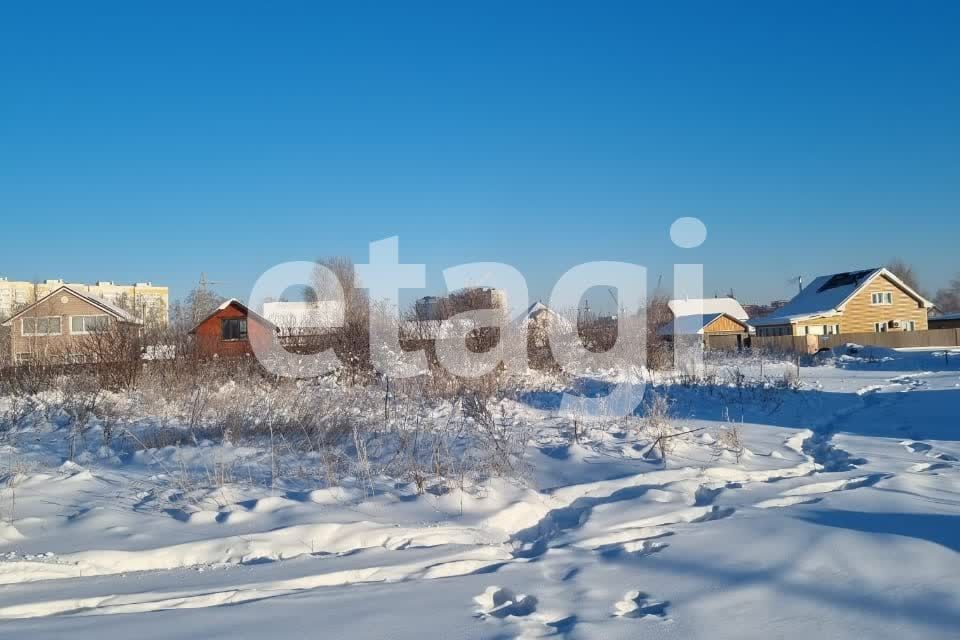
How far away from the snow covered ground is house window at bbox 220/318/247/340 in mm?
24493

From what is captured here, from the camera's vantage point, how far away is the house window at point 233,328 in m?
30.3

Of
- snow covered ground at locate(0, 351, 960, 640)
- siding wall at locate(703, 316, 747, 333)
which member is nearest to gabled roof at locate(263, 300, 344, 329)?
snow covered ground at locate(0, 351, 960, 640)

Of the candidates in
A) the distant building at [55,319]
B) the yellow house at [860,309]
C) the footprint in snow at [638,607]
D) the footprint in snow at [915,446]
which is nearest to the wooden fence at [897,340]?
the yellow house at [860,309]

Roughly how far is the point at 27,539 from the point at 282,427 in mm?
3840

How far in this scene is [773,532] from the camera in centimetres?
406

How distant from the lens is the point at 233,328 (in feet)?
101

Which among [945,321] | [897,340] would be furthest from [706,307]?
[897,340]

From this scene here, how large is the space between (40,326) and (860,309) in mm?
43500

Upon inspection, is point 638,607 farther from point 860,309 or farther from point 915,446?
point 860,309

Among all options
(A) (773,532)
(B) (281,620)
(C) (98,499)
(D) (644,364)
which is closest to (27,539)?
(C) (98,499)

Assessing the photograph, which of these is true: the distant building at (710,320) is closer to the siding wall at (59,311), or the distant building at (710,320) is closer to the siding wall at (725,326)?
the siding wall at (725,326)

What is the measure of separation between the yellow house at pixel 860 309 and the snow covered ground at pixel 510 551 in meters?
35.0

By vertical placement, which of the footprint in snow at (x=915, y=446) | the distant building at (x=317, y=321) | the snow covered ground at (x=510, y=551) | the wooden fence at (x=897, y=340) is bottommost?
the footprint in snow at (x=915, y=446)

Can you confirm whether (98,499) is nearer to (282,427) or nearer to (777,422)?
(282,427)
